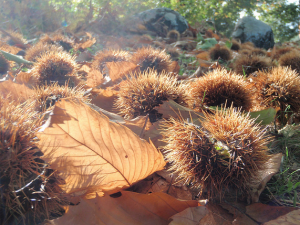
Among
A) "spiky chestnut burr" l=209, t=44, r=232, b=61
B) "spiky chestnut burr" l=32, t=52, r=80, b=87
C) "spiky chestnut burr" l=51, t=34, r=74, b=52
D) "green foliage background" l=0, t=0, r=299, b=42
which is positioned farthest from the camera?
"green foliage background" l=0, t=0, r=299, b=42

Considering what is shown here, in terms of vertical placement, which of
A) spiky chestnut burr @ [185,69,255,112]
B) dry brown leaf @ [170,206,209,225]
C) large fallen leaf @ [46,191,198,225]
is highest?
spiky chestnut burr @ [185,69,255,112]

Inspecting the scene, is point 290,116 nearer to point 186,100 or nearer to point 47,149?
point 186,100

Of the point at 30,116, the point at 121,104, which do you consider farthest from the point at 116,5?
the point at 30,116

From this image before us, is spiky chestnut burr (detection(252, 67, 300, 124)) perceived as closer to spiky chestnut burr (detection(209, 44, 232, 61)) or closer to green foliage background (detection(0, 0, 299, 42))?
spiky chestnut burr (detection(209, 44, 232, 61))

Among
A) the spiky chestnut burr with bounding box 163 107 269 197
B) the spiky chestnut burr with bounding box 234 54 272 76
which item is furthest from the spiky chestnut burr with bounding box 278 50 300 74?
the spiky chestnut burr with bounding box 163 107 269 197

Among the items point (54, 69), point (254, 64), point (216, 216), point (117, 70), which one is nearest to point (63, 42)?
point (54, 69)

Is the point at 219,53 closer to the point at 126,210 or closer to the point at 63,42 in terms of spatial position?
the point at 63,42
